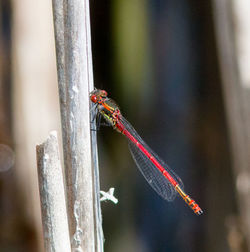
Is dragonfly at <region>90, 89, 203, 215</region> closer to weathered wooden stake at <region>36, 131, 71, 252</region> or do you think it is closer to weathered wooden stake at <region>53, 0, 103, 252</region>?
weathered wooden stake at <region>53, 0, 103, 252</region>

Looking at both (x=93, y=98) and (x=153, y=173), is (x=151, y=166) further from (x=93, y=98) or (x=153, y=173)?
(x=93, y=98)

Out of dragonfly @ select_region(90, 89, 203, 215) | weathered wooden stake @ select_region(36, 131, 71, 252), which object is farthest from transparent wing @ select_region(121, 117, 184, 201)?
weathered wooden stake @ select_region(36, 131, 71, 252)

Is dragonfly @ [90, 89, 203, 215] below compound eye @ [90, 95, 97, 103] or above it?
below

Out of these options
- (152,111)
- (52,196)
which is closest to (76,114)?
(52,196)

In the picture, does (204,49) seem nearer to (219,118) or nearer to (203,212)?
(219,118)

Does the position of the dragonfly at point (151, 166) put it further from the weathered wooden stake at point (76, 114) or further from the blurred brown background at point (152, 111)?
the weathered wooden stake at point (76, 114)

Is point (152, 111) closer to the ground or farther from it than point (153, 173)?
farther from it

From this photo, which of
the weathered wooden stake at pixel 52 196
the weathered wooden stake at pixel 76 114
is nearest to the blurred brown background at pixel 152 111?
the weathered wooden stake at pixel 76 114

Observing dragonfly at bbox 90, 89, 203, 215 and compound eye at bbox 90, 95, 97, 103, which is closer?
compound eye at bbox 90, 95, 97, 103
